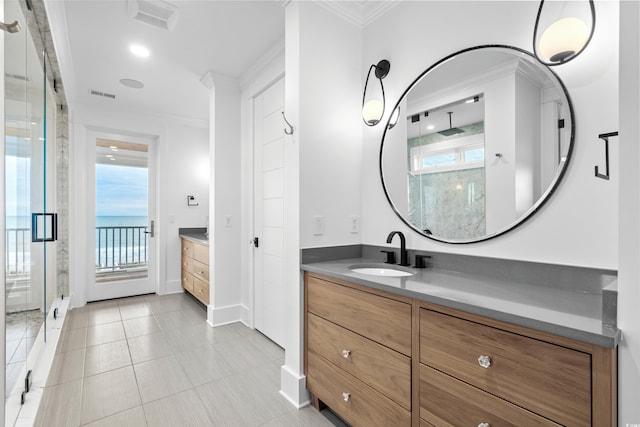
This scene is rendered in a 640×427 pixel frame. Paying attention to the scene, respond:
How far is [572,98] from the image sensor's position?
1.25m

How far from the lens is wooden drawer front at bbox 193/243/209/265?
355 centimetres

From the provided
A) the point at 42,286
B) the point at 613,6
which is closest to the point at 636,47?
the point at 613,6

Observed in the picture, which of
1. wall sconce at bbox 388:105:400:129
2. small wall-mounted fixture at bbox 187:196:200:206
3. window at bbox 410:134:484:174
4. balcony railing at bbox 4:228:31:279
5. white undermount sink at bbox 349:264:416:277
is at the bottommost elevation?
white undermount sink at bbox 349:264:416:277

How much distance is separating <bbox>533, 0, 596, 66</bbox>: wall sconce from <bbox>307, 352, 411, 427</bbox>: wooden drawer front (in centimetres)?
160

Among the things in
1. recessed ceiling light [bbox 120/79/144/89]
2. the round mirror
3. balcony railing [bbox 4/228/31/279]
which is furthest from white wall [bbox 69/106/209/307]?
the round mirror

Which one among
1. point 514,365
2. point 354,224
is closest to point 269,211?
point 354,224

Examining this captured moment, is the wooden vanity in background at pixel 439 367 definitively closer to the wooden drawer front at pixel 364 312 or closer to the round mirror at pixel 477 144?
the wooden drawer front at pixel 364 312

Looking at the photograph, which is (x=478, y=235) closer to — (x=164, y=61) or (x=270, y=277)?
(x=270, y=277)

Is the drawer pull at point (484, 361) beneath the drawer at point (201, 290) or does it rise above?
above

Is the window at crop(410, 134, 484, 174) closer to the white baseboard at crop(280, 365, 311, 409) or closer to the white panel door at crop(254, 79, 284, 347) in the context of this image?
the white panel door at crop(254, 79, 284, 347)

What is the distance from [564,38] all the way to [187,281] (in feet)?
14.7

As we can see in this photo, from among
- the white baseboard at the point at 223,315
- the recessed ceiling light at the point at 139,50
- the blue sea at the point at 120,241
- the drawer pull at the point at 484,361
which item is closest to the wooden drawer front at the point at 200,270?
the white baseboard at the point at 223,315

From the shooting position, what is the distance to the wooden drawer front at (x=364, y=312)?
1.28 m

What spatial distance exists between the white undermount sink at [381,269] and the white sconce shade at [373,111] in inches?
37.1
